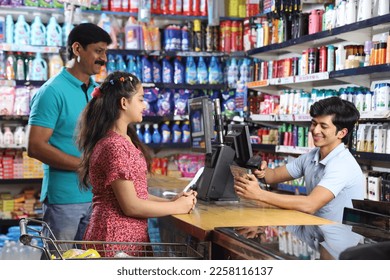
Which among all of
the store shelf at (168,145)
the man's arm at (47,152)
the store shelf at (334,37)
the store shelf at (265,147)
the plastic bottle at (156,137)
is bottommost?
the store shelf at (168,145)

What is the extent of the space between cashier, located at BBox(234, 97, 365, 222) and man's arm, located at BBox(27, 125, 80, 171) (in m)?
0.84

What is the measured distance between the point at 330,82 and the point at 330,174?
2.38 meters

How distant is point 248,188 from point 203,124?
44 cm

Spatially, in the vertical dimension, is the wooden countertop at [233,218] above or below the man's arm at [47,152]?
below

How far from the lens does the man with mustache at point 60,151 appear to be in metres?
3.29

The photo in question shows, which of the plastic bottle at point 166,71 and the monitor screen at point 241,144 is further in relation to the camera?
the plastic bottle at point 166,71

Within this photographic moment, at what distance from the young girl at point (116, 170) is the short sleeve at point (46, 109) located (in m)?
0.45

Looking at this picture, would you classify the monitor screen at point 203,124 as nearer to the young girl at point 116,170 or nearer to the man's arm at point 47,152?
the young girl at point 116,170

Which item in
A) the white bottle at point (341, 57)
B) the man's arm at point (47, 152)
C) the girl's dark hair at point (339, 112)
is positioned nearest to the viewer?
the man's arm at point (47, 152)

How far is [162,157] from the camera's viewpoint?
692 cm

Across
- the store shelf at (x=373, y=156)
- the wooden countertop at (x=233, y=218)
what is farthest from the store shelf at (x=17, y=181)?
the wooden countertop at (x=233, y=218)

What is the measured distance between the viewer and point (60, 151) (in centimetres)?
329
